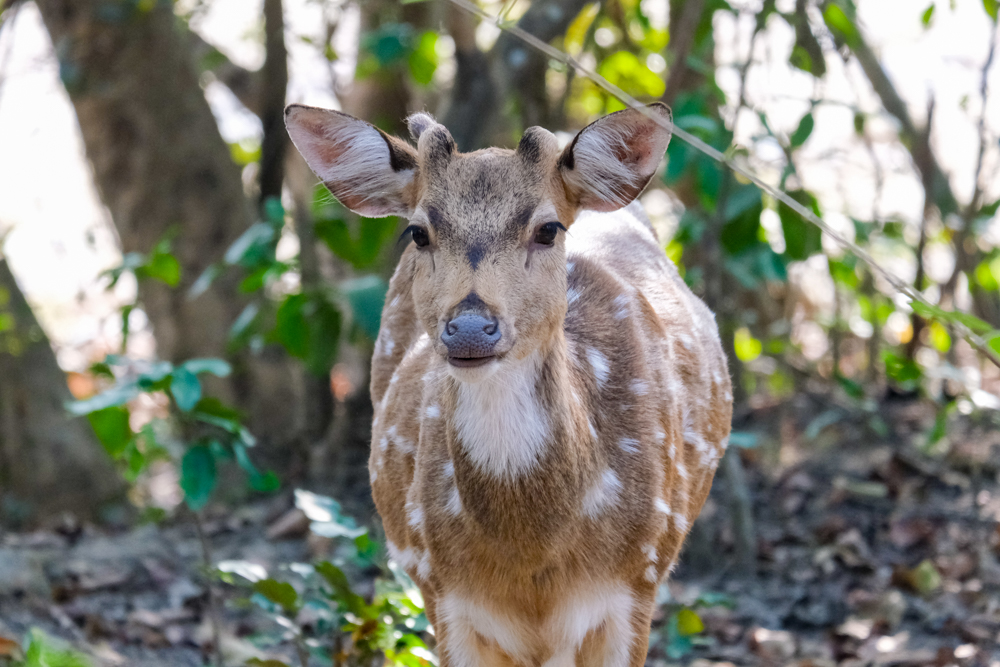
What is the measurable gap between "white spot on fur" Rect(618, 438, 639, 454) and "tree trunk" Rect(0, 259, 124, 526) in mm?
4112

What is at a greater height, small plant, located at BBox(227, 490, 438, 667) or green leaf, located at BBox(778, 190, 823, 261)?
green leaf, located at BBox(778, 190, 823, 261)

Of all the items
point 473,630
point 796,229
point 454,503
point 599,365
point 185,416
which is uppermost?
point 796,229

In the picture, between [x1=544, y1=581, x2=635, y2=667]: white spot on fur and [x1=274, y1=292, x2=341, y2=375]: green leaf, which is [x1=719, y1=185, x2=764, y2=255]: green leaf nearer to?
[x1=274, y1=292, x2=341, y2=375]: green leaf

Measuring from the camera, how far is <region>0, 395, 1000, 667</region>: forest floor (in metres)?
4.39

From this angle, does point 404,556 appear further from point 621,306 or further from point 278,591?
point 621,306

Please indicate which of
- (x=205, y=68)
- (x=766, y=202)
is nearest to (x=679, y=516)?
(x=766, y=202)

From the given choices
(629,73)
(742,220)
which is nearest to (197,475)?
(742,220)

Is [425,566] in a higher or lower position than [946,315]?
lower

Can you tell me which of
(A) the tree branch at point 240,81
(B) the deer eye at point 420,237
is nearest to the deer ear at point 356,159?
(B) the deer eye at point 420,237

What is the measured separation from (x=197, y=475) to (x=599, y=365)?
4.83 ft

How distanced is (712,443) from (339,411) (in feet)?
10.8

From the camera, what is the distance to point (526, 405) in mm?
2992

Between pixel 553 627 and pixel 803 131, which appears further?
pixel 803 131

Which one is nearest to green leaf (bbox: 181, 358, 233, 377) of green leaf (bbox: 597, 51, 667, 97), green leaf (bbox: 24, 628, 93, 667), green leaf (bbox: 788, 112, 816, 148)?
green leaf (bbox: 24, 628, 93, 667)
